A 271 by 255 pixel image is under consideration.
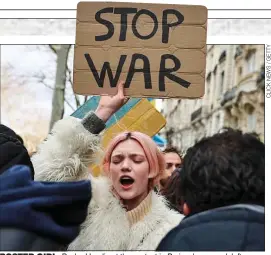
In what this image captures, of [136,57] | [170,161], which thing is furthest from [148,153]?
[136,57]

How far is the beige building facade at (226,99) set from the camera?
1456 millimetres

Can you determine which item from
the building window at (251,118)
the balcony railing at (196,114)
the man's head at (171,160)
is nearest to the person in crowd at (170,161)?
Answer: the man's head at (171,160)

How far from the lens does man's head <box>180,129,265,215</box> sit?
106 cm

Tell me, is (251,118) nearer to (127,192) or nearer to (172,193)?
(172,193)

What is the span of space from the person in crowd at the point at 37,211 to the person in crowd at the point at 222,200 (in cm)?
23

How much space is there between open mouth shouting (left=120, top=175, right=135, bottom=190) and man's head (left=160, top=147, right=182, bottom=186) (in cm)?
11

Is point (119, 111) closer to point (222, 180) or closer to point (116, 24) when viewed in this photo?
point (116, 24)

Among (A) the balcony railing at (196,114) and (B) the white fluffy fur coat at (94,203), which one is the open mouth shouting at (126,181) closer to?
(B) the white fluffy fur coat at (94,203)

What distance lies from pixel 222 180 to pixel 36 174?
0.56m

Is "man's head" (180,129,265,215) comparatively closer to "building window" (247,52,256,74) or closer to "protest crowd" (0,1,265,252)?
"protest crowd" (0,1,265,252)

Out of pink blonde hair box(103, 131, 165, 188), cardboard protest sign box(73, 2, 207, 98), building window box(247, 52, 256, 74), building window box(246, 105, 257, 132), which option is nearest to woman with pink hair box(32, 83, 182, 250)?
pink blonde hair box(103, 131, 165, 188)

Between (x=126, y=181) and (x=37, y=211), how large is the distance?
40cm

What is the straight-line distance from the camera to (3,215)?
0.98 metres

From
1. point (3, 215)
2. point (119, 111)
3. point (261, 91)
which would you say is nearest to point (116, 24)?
point (119, 111)
